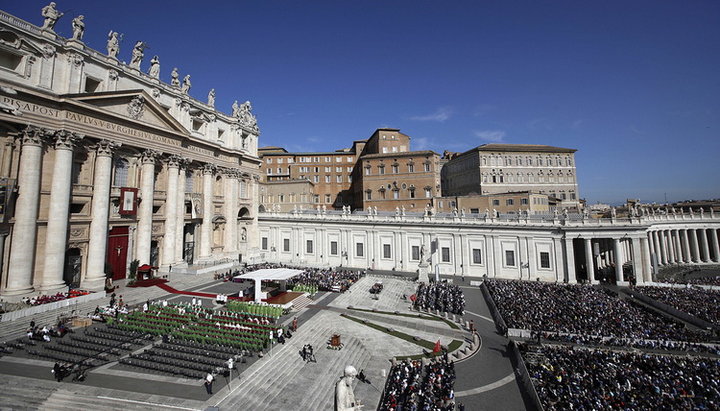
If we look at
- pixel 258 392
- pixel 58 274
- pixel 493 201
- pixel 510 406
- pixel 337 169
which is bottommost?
pixel 510 406

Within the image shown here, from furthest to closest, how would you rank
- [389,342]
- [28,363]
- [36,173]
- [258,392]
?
[36,173], [389,342], [28,363], [258,392]

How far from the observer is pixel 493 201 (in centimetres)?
4688

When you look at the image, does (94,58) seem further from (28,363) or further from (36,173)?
(28,363)

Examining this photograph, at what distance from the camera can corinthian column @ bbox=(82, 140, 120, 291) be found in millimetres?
25594

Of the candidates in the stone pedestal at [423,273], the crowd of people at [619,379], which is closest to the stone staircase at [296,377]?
the crowd of people at [619,379]

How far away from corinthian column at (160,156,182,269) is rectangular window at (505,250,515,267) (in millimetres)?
37041

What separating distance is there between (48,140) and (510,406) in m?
35.0

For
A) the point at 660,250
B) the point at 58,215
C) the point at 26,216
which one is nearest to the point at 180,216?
the point at 58,215

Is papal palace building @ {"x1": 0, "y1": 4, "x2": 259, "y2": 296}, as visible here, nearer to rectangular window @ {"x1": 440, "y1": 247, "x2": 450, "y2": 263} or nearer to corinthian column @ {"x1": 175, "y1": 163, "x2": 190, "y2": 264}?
corinthian column @ {"x1": 175, "y1": 163, "x2": 190, "y2": 264}

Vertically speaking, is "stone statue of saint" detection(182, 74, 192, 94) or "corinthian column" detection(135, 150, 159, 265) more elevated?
"stone statue of saint" detection(182, 74, 192, 94)

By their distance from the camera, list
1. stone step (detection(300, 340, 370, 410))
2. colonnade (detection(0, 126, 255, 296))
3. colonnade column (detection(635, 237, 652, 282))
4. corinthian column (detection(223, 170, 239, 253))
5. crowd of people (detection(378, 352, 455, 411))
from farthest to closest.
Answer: corinthian column (detection(223, 170, 239, 253))
colonnade column (detection(635, 237, 652, 282))
colonnade (detection(0, 126, 255, 296))
stone step (detection(300, 340, 370, 410))
crowd of people (detection(378, 352, 455, 411))

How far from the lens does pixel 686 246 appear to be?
46.2m

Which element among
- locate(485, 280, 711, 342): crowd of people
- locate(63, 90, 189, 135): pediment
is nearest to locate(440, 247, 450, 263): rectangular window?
locate(485, 280, 711, 342): crowd of people

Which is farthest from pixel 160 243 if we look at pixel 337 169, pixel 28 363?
pixel 337 169
